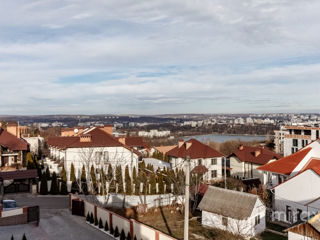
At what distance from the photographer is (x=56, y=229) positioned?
52.7 ft

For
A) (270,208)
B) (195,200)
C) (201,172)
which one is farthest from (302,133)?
(195,200)

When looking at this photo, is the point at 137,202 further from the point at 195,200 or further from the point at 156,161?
the point at 156,161

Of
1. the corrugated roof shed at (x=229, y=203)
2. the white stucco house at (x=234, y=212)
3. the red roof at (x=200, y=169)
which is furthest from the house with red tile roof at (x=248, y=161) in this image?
the corrugated roof shed at (x=229, y=203)

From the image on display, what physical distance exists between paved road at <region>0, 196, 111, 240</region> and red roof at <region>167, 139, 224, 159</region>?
65.3 feet

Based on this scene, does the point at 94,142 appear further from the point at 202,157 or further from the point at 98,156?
the point at 202,157

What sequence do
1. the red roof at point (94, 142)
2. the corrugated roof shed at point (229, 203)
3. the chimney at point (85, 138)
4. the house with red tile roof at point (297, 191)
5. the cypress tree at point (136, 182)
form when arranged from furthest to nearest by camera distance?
1. the chimney at point (85, 138)
2. the red roof at point (94, 142)
3. the cypress tree at point (136, 182)
4. the house with red tile roof at point (297, 191)
5. the corrugated roof shed at point (229, 203)

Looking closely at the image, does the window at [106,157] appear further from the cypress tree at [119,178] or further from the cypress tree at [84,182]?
the cypress tree at [84,182]

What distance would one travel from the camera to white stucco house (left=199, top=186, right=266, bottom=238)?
17.6 m

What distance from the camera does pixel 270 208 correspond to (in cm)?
2206

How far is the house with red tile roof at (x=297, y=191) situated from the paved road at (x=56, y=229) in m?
12.6

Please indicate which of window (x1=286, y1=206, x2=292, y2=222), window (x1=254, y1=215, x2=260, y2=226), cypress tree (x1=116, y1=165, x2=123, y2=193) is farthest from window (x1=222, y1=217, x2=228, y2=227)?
cypress tree (x1=116, y1=165, x2=123, y2=193)

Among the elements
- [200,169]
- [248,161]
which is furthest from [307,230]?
[248,161]

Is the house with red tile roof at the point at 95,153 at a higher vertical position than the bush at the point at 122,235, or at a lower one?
higher

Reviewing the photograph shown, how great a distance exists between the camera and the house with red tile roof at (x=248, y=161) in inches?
1519
